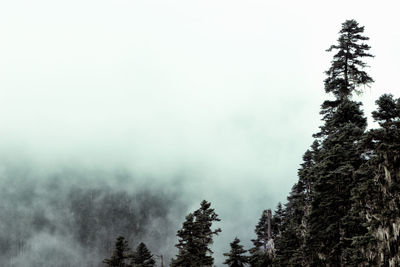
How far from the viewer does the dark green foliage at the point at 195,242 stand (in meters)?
28.9

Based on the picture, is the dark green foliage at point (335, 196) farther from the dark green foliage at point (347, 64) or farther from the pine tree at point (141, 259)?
the pine tree at point (141, 259)

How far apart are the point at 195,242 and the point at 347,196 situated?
14178mm

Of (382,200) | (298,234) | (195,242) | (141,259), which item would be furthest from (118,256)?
(382,200)

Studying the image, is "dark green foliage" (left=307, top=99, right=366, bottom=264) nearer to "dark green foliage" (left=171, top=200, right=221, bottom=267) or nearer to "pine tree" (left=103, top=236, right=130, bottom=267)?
"dark green foliage" (left=171, top=200, right=221, bottom=267)

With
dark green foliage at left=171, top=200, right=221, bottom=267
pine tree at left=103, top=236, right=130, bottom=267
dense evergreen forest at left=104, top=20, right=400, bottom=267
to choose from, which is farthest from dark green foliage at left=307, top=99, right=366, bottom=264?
pine tree at left=103, top=236, right=130, bottom=267

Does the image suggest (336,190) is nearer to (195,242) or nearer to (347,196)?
(347,196)

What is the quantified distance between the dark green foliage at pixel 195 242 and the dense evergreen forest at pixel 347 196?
0.27 ft

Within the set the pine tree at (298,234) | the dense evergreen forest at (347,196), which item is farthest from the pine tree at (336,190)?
the pine tree at (298,234)

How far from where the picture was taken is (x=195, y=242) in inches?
1174

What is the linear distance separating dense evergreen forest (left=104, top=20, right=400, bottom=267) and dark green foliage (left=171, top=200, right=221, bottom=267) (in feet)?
0.27

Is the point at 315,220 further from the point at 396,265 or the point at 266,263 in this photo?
the point at 266,263

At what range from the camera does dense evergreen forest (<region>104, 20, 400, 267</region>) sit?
16.0 metres

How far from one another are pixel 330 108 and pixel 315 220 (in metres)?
9.31

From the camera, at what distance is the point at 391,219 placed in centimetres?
1552
